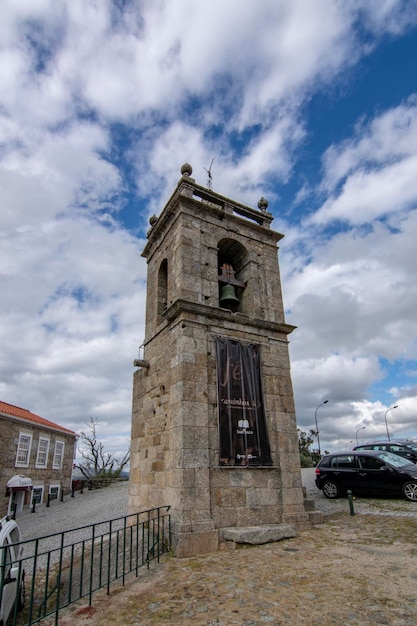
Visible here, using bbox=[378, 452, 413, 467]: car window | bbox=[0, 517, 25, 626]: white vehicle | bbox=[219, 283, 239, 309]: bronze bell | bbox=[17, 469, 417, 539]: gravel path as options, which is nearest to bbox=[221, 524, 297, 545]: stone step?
bbox=[17, 469, 417, 539]: gravel path

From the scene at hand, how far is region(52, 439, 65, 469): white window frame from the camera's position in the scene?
72.3ft

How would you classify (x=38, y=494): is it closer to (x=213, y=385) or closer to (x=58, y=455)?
(x=58, y=455)

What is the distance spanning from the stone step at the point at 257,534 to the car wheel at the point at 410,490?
483 centimetres

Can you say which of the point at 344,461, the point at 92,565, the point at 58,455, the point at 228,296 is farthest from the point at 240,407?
the point at 58,455

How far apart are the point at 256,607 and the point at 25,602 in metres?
3.69

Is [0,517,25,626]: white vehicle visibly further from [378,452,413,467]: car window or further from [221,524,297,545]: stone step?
[378,452,413,467]: car window

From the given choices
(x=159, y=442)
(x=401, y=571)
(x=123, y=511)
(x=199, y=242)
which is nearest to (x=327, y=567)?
(x=401, y=571)

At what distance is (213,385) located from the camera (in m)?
7.51

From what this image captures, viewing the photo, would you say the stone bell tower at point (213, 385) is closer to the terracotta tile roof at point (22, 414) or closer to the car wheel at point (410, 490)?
the car wheel at point (410, 490)

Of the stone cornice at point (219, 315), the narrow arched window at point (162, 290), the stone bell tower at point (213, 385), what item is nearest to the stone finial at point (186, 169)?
the stone bell tower at point (213, 385)

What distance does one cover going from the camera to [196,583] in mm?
4844

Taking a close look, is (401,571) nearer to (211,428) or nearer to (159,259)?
(211,428)

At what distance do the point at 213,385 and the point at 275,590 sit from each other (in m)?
3.67

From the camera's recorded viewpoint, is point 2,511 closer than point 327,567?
No
